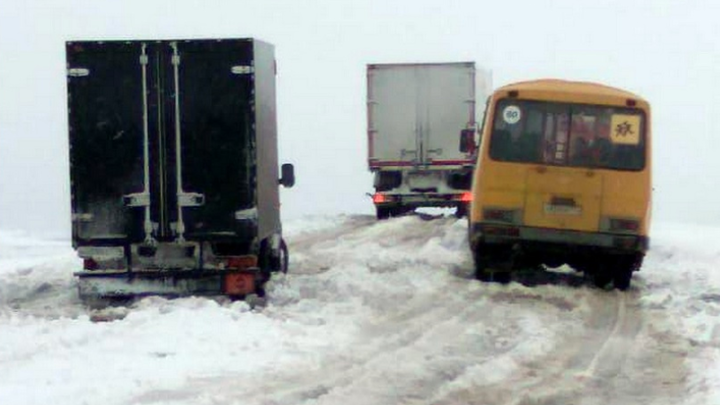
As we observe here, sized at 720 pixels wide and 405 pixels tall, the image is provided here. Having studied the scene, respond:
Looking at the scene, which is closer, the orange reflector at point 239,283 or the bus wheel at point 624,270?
the orange reflector at point 239,283

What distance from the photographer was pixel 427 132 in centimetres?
3284

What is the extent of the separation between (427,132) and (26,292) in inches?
648

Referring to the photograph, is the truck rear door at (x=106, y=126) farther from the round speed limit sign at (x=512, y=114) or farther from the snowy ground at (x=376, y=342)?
the round speed limit sign at (x=512, y=114)

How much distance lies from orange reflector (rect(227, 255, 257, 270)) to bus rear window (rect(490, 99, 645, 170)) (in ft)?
12.9

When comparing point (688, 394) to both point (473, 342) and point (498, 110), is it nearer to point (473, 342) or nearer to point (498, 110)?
point (473, 342)

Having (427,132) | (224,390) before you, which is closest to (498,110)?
(224,390)

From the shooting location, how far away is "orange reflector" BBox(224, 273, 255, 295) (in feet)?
50.9

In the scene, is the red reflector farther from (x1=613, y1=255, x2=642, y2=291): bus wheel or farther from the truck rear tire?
the truck rear tire

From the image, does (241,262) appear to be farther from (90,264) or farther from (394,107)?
(394,107)

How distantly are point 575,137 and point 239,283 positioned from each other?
16.3 feet

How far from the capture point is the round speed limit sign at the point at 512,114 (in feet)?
59.9

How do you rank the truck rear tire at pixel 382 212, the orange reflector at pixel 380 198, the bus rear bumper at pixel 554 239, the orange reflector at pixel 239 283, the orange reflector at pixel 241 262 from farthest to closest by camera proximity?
the truck rear tire at pixel 382 212 → the orange reflector at pixel 380 198 → the bus rear bumper at pixel 554 239 → the orange reflector at pixel 241 262 → the orange reflector at pixel 239 283

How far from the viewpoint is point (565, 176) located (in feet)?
59.0

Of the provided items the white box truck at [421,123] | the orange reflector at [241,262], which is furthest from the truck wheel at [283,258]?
the white box truck at [421,123]
